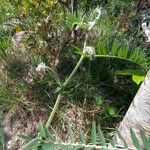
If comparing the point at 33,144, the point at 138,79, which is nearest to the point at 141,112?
the point at 138,79

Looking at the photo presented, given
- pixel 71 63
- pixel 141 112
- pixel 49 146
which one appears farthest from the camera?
pixel 71 63

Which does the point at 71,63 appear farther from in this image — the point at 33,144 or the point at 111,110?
the point at 33,144

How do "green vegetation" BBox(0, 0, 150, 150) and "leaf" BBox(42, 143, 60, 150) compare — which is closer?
"leaf" BBox(42, 143, 60, 150)

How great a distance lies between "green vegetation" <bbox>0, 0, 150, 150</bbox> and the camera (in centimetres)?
217

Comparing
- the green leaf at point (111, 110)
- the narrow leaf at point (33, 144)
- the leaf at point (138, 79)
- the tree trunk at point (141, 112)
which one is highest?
the narrow leaf at point (33, 144)

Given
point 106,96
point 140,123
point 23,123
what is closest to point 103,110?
point 106,96

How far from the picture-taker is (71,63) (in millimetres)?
2467

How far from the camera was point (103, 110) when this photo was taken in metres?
2.19

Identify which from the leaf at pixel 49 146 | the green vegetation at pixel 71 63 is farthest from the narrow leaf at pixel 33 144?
the green vegetation at pixel 71 63

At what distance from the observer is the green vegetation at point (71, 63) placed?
85.5 inches

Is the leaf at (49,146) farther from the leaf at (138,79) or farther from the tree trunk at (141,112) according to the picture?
the leaf at (138,79)

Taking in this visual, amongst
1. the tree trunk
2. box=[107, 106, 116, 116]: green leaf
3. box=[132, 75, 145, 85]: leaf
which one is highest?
box=[132, 75, 145, 85]: leaf

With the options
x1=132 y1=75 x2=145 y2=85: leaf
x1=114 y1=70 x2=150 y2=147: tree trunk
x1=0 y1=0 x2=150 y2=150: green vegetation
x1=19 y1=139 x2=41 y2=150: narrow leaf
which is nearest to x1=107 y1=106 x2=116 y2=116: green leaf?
x1=0 y1=0 x2=150 y2=150: green vegetation

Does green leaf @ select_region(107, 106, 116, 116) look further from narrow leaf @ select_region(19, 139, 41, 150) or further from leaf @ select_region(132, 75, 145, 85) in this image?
narrow leaf @ select_region(19, 139, 41, 150)
